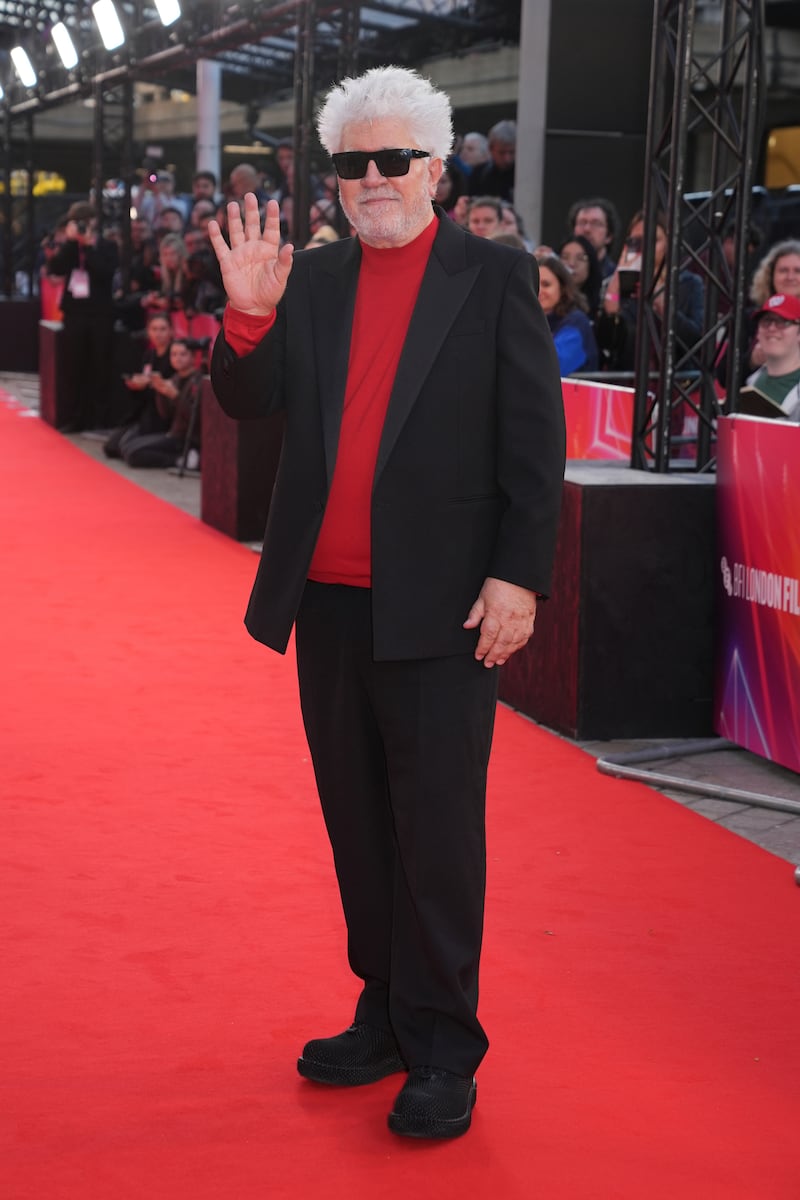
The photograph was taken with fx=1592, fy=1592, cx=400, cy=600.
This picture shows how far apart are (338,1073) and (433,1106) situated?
0.79 ft

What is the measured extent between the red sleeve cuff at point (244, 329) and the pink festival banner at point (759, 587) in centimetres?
249

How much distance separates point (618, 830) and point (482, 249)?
85.6 inches

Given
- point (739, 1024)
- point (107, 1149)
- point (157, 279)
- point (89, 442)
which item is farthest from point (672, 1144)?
point (157, 279)

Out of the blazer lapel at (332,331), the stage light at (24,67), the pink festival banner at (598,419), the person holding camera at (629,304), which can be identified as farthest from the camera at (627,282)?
the stage light at (24,67)

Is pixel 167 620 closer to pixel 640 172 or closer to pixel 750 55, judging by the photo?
pixel 750 55

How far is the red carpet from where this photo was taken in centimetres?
257

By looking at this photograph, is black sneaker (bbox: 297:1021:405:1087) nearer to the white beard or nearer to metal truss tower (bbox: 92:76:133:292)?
the white beard

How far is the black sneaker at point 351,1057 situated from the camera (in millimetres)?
2812

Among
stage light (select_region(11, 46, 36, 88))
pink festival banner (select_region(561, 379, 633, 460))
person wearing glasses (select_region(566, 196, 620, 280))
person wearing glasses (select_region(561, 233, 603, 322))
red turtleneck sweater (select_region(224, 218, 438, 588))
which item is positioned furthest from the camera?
stage light (select_region(11, 46, 36, 88))

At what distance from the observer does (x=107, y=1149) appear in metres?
2.58

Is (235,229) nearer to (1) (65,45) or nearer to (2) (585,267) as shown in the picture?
(2) (585,267)

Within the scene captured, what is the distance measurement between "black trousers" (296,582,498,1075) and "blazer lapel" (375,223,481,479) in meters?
0.28

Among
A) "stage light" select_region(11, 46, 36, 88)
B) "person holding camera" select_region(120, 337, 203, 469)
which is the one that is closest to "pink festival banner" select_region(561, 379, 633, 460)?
"person holding camera" select_region(120, 337, 203, 469)

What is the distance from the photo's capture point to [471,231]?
21.0 feet
